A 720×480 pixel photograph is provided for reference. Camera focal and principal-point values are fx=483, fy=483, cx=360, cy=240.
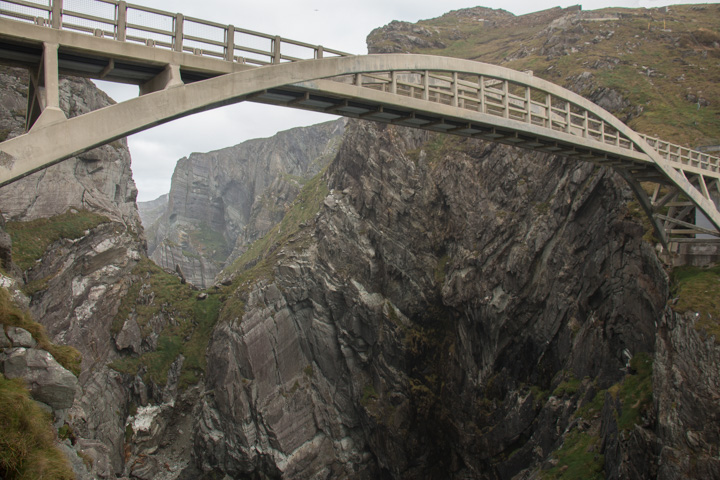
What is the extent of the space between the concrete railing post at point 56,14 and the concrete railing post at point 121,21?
1391 millimetres

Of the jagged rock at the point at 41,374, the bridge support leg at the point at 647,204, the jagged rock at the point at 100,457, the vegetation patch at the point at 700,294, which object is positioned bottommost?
the jagged rock at the point at 100,457

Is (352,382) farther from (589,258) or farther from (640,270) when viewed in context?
(640,270)

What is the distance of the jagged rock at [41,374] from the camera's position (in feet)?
45.6

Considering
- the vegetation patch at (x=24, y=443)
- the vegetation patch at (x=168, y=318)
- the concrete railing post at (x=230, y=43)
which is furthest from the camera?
the vegetation patch at (x=168, y=318)

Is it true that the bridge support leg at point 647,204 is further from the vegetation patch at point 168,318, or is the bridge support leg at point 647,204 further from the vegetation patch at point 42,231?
the vegetation patch at point 42,231

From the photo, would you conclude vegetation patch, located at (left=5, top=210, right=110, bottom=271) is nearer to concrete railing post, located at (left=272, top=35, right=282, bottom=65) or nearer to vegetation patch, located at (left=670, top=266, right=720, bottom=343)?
concrete railing post, located at (left=272, top=35, right=282, bottom=65)

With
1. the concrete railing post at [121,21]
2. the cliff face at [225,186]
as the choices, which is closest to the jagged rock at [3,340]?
the concrete railing post at [121,21]

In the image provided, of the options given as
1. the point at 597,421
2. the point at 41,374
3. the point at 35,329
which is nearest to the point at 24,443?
the point at 41,374

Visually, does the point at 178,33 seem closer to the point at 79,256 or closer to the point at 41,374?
→ the point at 41,374

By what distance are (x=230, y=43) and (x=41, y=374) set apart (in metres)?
11.7

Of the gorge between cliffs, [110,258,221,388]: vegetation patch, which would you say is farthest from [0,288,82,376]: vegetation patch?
[110,258,221,388]: vegetation patch

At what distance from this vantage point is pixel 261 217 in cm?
11950

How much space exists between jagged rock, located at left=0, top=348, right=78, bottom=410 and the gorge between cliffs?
593 inches

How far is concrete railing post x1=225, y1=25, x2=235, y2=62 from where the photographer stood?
1571 cm
